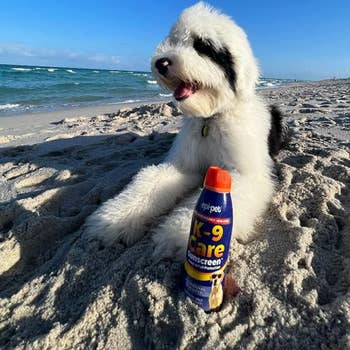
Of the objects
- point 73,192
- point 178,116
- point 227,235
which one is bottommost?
point 178,116

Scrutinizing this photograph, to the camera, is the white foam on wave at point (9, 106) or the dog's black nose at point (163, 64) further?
the white foam on wave at point (9, 106)

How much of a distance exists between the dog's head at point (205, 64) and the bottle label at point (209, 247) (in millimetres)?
1146

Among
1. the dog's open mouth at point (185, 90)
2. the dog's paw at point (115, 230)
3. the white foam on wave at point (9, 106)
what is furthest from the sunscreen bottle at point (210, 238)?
the white foam on wave at point (9, 106)

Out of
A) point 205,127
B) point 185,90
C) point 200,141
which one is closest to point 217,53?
→ point 185,90

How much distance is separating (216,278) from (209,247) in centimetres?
16

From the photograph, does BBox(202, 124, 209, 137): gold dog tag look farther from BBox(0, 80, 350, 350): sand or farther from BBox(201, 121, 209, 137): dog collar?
BBox(0, 80, 350, 350): sand

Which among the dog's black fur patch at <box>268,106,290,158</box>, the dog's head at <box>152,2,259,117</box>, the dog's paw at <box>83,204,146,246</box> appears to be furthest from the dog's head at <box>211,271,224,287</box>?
the dog's black fur patch at <box>268,106,290,158</box>

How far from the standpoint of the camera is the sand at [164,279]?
1.47 meters

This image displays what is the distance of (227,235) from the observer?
1518 millimetres

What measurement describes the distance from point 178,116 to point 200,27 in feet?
15.2

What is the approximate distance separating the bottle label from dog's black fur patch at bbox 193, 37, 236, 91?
1259mm

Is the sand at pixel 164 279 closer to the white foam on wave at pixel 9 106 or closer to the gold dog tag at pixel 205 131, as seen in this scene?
the gold dog tag at pixel 205 131

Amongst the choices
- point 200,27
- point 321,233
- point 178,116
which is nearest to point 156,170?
point 200,27

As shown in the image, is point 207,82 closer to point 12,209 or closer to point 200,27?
point 200,27
